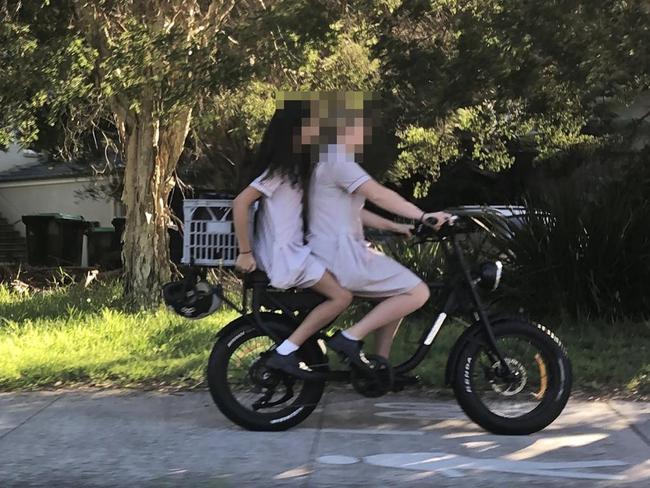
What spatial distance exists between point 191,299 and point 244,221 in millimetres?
612

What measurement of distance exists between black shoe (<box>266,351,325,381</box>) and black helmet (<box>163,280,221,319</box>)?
19.5 inches

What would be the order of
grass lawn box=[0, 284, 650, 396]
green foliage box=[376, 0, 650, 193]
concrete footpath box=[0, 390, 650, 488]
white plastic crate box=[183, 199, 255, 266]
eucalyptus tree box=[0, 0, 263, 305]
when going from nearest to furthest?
concrete footpath box=[0, 390, 650, 488], white plastic crate box=[183, 199, 255, 266], grass lawn box=[0, 284, 650, 396], green foliage box=[376, 0, 650, 193], eucalyptus tree box=[0, 0, 263, 305]

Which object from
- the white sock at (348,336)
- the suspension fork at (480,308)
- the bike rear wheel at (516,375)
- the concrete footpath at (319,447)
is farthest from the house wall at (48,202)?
the bike rear wheel at (516,375)

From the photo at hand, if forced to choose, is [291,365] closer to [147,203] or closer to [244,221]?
[244,221]

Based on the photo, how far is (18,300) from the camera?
380 inches

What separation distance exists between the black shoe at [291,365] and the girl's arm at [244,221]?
1.77 feet

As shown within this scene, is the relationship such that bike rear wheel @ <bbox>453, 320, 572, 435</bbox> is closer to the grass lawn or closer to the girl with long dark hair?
the girl with long dark hair

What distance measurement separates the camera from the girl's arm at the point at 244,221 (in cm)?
424

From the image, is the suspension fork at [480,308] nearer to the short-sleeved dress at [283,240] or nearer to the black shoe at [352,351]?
the black shoe at [352,351]

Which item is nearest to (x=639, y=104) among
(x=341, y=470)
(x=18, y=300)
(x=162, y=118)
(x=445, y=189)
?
(x=445, y=189)

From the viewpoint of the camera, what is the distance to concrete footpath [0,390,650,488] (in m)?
3.76

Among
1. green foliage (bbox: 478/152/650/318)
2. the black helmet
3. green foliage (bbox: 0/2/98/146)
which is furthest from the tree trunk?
the black helmet

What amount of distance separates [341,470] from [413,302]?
104cm

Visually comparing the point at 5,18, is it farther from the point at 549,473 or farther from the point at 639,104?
the point at 639,104
